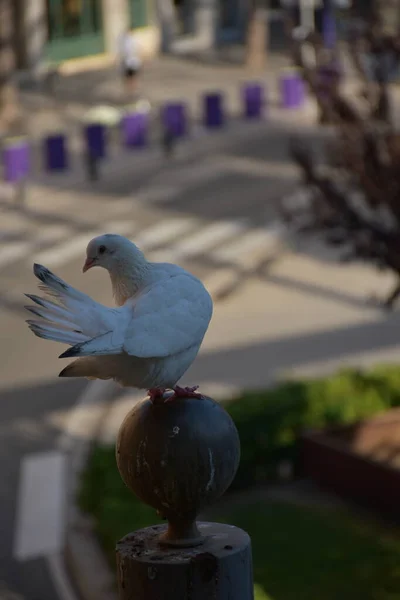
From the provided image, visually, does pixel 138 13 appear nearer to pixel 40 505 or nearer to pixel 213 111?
pixel 213 111

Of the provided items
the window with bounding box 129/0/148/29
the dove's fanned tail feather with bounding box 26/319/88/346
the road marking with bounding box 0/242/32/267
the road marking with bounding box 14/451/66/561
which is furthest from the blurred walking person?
the dove's fanned tail feather with bounding box 26/319/88/346

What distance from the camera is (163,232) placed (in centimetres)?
2286

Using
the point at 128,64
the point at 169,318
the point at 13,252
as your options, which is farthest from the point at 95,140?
the point at 169,318

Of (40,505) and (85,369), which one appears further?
(40,505)

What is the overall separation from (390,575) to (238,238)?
13205 millimetres

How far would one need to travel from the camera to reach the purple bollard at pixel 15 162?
947 inches

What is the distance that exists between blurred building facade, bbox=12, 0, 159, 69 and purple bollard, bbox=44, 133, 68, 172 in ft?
48.7

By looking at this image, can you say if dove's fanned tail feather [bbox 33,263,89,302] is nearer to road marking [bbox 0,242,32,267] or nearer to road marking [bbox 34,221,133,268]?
road marking [bbox 34,221,133,268]

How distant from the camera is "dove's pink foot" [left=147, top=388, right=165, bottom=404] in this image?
346 centimetres

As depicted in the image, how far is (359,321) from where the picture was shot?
17484 millimetres

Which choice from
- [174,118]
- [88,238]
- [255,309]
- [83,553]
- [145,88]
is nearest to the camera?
[83,553]

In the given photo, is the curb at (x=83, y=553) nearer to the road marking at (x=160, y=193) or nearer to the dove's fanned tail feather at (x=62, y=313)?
the dove's fanned tail feather at (x=62, y=313)

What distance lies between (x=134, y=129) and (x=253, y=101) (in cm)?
546

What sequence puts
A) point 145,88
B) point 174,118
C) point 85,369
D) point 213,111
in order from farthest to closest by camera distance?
point 145,88
point 213,111
point 174,118
point 85,369
